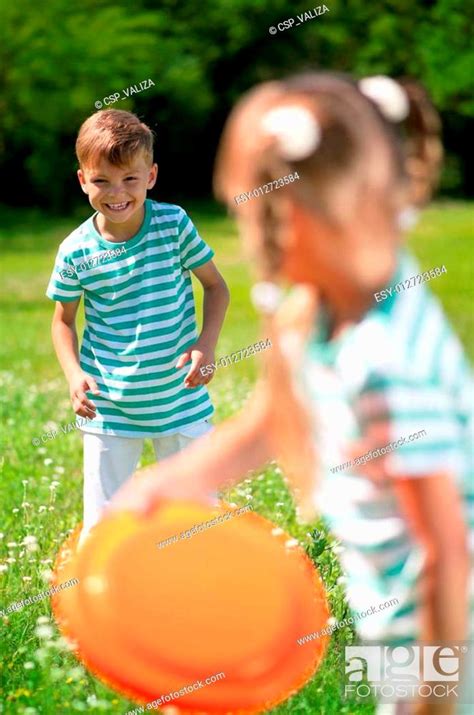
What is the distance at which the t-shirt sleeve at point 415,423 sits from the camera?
7.41ft

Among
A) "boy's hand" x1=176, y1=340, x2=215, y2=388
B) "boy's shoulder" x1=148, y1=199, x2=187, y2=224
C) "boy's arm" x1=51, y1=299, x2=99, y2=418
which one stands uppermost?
"boy's shoulder" x1=148, y1=199, x2=187, y2=224

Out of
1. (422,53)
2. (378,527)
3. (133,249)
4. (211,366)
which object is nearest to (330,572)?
(211,366)

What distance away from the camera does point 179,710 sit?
3037 mm

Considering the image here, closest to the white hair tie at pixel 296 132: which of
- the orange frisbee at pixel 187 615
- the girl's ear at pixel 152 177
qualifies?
the orange frisbee at pixel 187 615

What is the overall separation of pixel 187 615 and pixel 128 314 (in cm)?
166

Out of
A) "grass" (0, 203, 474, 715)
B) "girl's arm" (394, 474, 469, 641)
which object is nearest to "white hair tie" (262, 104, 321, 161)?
"girl's arm" (394, 474, 469, 641)

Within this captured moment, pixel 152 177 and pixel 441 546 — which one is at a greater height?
pixel 152 177

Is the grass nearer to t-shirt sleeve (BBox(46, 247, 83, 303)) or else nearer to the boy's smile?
t-shirt sleeve (BBox(46, 247, 83, 303))

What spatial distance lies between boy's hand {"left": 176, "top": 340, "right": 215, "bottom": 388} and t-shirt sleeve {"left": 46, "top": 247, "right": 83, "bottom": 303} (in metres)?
0.44

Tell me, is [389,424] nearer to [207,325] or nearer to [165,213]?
[207,325]

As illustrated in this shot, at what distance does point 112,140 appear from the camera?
412 cm

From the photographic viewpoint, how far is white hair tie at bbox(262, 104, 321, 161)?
2.37 m

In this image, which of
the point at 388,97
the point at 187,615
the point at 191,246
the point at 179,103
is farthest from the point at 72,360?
the point at 179,103

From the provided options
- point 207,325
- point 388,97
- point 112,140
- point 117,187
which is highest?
point 112,140
